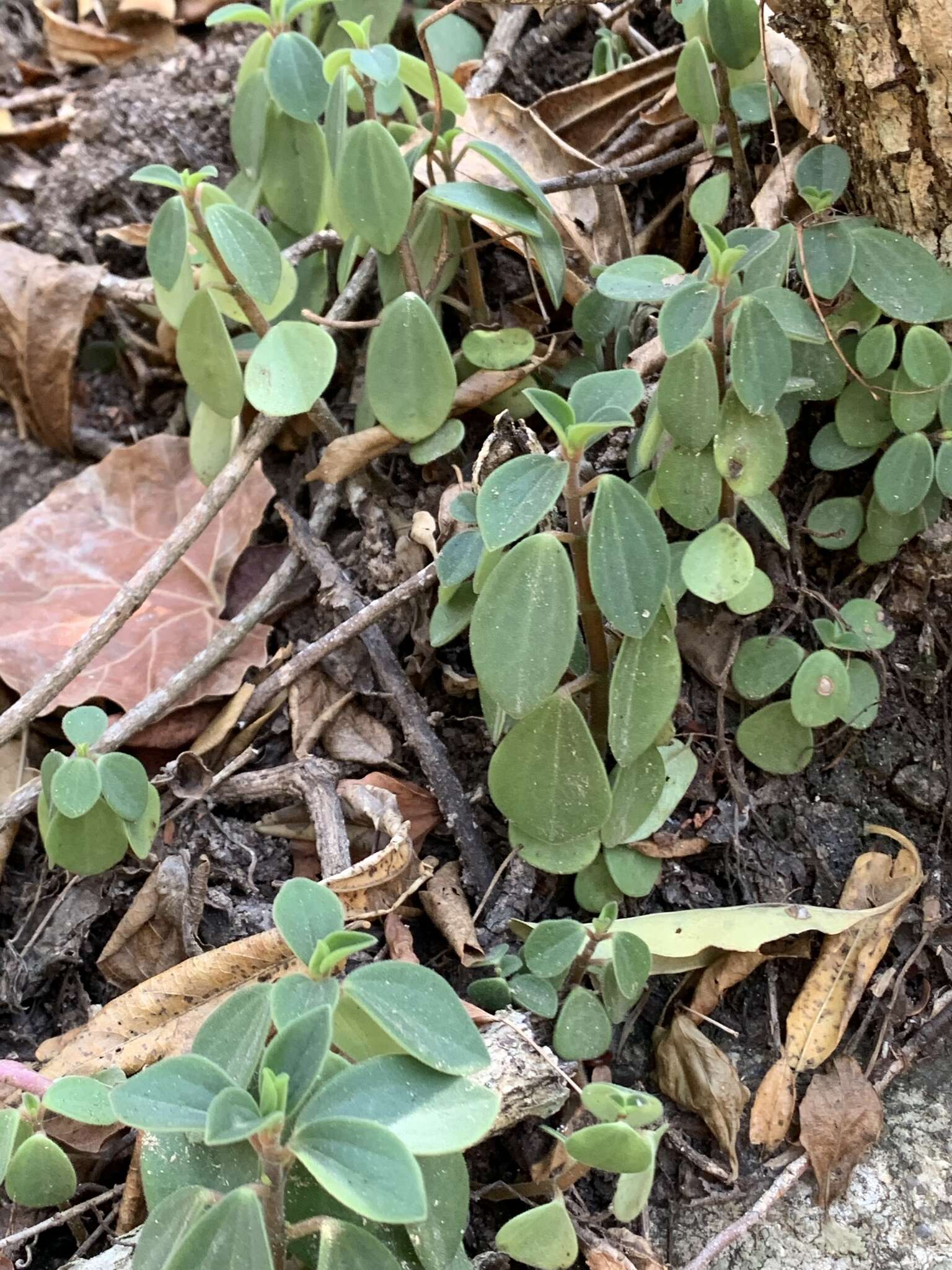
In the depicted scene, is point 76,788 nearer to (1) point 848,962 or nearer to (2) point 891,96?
(1) point 848,962

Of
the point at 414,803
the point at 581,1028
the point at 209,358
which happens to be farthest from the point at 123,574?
the point at 581,1028

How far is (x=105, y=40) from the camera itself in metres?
2.07

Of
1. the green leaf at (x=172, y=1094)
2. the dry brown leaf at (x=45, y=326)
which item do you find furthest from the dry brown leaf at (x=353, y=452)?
the green leaf at (x=172, y=1094)

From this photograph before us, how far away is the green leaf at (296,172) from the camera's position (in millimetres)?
1468

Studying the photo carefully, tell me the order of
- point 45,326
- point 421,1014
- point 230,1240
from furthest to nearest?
point 45,326, point 421,1014, point 230,1240

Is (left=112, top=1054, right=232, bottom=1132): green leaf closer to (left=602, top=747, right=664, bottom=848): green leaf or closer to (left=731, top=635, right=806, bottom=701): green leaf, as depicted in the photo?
(left=602, top=747, right=664, bottom=848): green leaf

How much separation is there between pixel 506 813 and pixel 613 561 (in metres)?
0.31

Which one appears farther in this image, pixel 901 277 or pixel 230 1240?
pixel 901 277

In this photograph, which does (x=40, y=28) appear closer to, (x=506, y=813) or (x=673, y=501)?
(x=673, y=501)

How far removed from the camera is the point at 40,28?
84.2 inches

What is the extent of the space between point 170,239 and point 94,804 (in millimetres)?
705

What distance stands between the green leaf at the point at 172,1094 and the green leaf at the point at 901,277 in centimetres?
103

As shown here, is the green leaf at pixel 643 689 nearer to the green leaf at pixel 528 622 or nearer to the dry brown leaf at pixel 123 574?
the green leaf at pixel 528 622

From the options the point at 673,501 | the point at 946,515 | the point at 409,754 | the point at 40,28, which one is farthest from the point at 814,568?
the point at 40,28
